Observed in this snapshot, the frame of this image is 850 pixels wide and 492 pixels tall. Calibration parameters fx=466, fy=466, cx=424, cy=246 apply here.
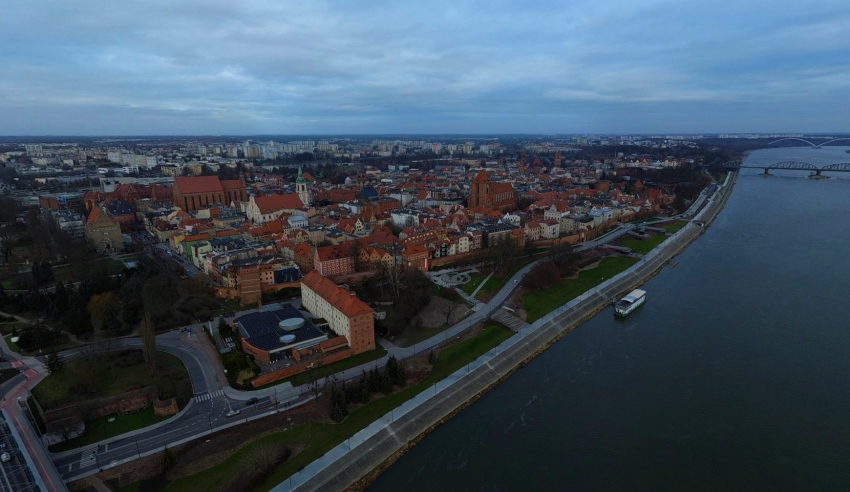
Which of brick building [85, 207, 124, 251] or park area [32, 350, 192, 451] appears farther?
brick building [85, 207, 124, 251]

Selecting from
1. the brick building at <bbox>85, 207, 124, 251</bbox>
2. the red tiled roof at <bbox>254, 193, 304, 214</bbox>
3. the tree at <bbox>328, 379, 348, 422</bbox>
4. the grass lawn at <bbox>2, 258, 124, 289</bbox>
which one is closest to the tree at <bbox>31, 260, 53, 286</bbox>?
the grass lawn at <bbox>2, 258, 124, 289</bbox>

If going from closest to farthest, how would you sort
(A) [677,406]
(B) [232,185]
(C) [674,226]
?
(A) [677,406], (C) [674,226], (B) [232,185]

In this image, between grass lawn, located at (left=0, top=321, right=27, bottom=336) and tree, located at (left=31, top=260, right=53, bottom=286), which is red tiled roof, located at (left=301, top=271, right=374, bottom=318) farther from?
tree, located at (left=31, top=260, right=53, bottom=286)

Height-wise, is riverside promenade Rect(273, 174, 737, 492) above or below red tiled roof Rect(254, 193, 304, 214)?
below

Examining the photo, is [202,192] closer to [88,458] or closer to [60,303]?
[60,303]

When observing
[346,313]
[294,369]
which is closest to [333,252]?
[346,313]

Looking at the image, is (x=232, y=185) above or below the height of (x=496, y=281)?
above

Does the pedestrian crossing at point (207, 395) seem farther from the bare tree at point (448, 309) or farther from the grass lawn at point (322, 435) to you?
the bare tree at point (448, 309)
